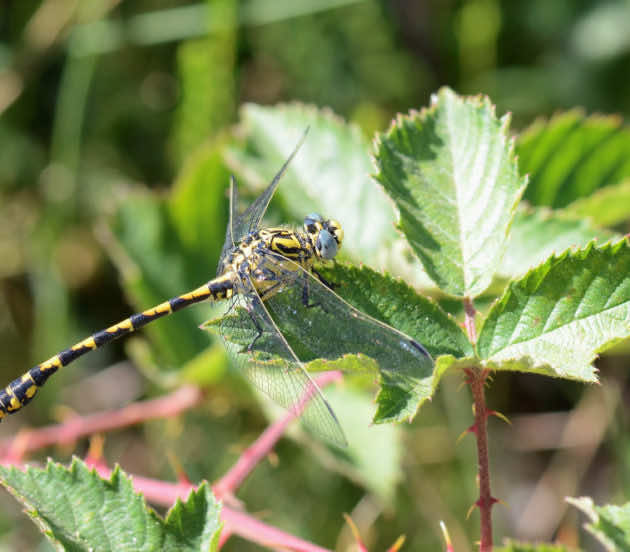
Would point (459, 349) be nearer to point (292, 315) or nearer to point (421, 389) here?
point (421, 389)

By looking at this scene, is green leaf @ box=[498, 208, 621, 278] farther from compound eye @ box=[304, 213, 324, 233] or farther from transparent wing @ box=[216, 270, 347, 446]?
transparent wing @ box=[216, 270, 347, 446]

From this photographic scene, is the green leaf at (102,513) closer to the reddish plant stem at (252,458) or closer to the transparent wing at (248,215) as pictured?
the reddish plant stem at (252,458)

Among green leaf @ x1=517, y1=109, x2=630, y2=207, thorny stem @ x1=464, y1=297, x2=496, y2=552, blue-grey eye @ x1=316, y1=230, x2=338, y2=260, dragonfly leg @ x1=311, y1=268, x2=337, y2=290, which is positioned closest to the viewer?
thorny stem @ x1=464, y1=297, x2=496, y2=552

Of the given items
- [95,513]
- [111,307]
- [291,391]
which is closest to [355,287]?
[291,391]

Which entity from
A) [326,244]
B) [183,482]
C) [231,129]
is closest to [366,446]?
[183,482]

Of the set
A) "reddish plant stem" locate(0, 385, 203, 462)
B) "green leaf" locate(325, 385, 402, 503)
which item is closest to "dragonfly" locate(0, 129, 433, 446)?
"reddish plant stem" locate(0, 385, 203, 462)

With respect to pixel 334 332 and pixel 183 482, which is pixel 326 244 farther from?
pixel 183 482
